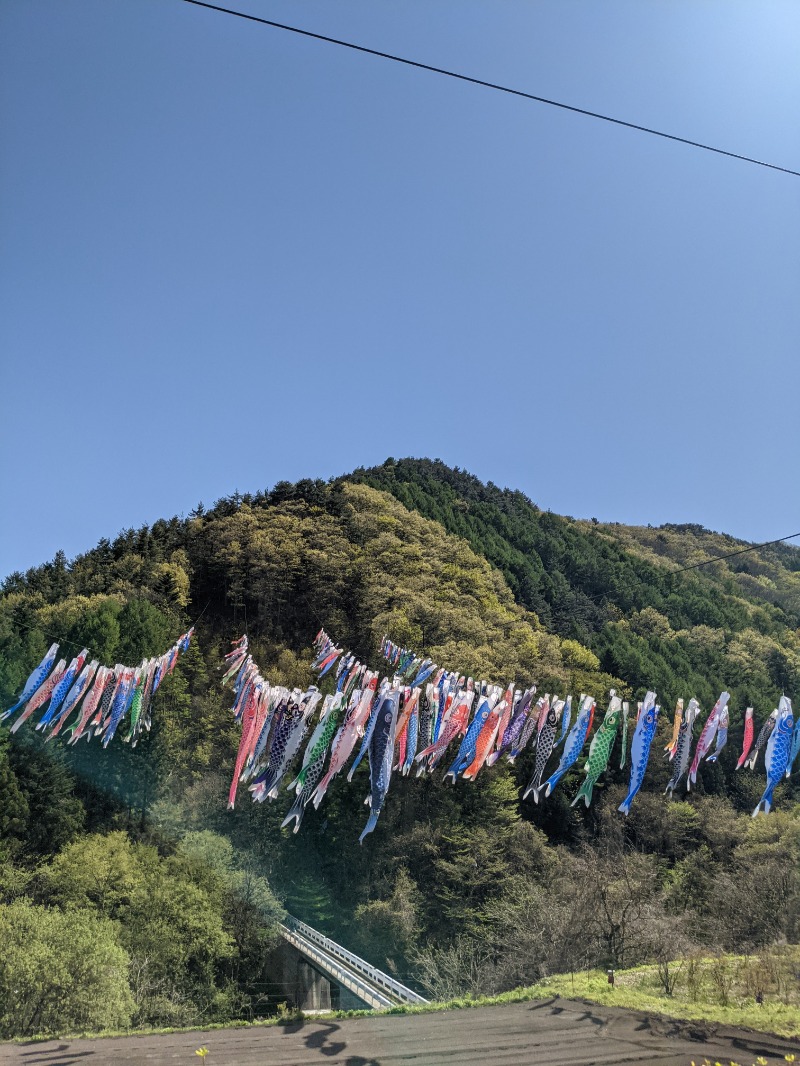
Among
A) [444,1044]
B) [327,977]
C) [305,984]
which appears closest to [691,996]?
[444,1044]

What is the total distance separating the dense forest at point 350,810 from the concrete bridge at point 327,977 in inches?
32.6

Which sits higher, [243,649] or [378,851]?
[243,649]

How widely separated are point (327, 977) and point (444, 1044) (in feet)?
40.2

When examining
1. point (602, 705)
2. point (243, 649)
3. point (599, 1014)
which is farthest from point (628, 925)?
point (243, 649)

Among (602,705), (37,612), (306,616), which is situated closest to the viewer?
(602,705)

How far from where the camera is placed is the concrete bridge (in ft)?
50.2

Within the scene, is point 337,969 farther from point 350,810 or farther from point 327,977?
point 350,810

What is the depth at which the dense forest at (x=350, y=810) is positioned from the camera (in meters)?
15.8

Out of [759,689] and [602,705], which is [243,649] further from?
[759,689]

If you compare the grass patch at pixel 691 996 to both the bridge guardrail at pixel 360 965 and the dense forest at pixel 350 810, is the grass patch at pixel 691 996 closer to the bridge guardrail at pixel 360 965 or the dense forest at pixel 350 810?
the dense forest at pixel 350 810

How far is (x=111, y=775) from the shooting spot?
24078mm

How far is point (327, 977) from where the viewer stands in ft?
58.6

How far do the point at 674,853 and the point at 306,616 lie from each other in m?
19.0

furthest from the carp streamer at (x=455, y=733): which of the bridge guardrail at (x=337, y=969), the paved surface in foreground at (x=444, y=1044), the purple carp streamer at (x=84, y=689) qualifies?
the bridge guardrail at (x=337, y=969)
